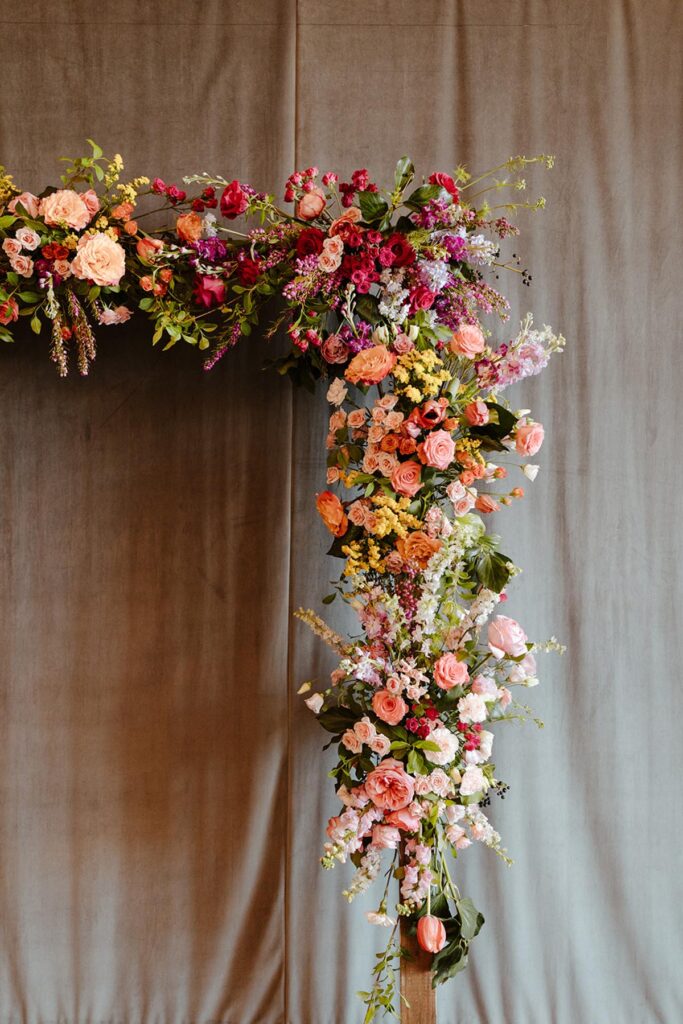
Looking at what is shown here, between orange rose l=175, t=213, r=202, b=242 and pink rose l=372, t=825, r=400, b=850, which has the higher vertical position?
orange rose l=175, t=213, r=202, b=242

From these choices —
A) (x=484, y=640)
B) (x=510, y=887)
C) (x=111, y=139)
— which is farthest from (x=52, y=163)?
(x=510, y=887)

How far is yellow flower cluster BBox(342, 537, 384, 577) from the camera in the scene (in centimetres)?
191

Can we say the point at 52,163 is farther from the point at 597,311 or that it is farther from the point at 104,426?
the point at 597,311

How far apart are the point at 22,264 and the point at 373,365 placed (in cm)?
90

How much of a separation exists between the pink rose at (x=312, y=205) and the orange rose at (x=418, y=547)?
2.74 ft

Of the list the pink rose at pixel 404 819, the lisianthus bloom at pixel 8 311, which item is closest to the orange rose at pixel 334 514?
the pink rose at pixel 404 819

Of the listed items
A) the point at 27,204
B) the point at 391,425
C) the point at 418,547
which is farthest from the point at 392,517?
the point at 27,204

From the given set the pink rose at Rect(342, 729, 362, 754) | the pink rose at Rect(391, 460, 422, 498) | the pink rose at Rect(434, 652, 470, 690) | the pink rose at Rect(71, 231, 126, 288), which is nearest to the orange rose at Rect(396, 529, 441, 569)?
the pink rose at Rect(391, 460, 422, 498)

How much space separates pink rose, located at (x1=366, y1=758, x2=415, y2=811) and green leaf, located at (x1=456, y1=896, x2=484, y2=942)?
351 mm

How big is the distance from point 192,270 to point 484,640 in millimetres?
1306

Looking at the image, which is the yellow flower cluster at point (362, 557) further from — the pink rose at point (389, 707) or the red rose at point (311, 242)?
the red rose at point (311, 242)

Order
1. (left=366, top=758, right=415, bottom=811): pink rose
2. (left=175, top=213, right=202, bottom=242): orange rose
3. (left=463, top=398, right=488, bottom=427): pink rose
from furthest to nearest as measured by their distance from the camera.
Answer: (left=175, top=213, right=202, bottom=242): orange rose, (left=463, top=398, right=488, bottom=427): pink rose, (left=366, top=758, right=415, bottom=811): pink rose

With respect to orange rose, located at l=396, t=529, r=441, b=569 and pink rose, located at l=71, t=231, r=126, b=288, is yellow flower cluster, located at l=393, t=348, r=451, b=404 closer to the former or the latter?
orange rose, located at l=396, t=529, r=441, b=569

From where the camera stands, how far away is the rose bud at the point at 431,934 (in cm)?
183
